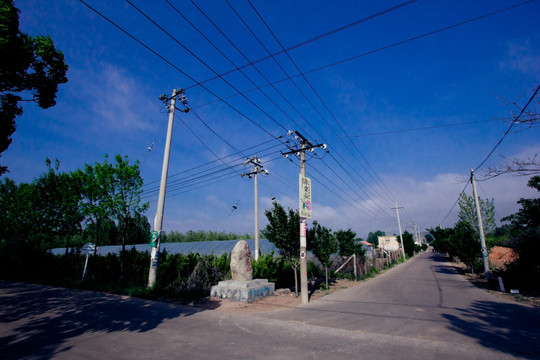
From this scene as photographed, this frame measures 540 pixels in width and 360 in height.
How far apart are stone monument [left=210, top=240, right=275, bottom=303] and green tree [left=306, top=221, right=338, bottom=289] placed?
3516 mm

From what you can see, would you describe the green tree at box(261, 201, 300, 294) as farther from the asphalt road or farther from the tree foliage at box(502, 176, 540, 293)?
the tree foliage at box(502, 176, 540, 293)

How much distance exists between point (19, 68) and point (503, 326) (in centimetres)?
1458

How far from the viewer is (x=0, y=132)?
644 cm

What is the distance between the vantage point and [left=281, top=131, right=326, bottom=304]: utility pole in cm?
1023

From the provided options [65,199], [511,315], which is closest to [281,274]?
[511,315]

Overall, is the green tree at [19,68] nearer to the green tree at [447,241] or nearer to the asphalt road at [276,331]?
the asphalt road at [276,331]

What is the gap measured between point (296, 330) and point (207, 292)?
735 cm

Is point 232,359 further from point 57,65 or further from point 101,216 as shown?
point 101,216

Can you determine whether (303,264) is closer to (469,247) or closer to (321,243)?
(321,243)

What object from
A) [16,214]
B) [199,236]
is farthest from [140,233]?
[16,214]

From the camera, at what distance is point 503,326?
6273mm

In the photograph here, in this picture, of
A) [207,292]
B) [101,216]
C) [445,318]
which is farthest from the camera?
[101,216]

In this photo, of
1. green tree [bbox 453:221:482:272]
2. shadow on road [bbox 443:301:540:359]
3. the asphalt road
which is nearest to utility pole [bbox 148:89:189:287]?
the asphalt road

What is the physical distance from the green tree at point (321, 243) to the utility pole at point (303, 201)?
144 inches
